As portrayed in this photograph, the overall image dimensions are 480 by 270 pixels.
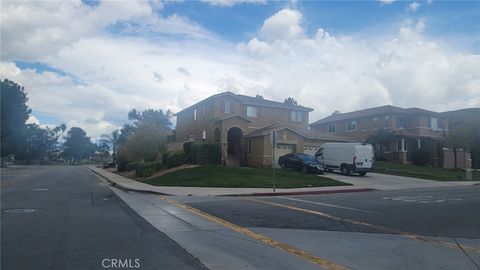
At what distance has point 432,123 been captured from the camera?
5028cm

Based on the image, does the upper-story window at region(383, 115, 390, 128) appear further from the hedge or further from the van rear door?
the hedge

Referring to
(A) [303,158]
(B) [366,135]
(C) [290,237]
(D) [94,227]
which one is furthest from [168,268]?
(B) [366,135]

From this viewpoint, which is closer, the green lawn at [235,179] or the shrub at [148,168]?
the green lawn at [235,179]

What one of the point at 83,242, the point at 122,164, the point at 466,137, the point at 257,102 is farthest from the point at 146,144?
the point at 83,242

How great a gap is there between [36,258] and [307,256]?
14.5 feet

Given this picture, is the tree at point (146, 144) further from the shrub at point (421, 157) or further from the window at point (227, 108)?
the shrub at point (421, 157)

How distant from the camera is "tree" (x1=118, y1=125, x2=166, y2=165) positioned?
4222cm

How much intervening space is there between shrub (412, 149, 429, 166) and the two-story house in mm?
547

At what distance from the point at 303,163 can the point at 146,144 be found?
17.1 m

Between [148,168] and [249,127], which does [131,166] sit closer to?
[148,168]

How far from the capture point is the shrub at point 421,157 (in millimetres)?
45625

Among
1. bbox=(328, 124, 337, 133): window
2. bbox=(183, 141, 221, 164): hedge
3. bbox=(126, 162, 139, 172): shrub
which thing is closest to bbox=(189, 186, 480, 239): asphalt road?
bbox=(183, 141, 221, 164): hedge

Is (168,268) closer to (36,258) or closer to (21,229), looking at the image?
(36,258)

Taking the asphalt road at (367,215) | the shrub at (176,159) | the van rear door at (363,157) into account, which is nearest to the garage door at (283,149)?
the van rear door at (363,157)
